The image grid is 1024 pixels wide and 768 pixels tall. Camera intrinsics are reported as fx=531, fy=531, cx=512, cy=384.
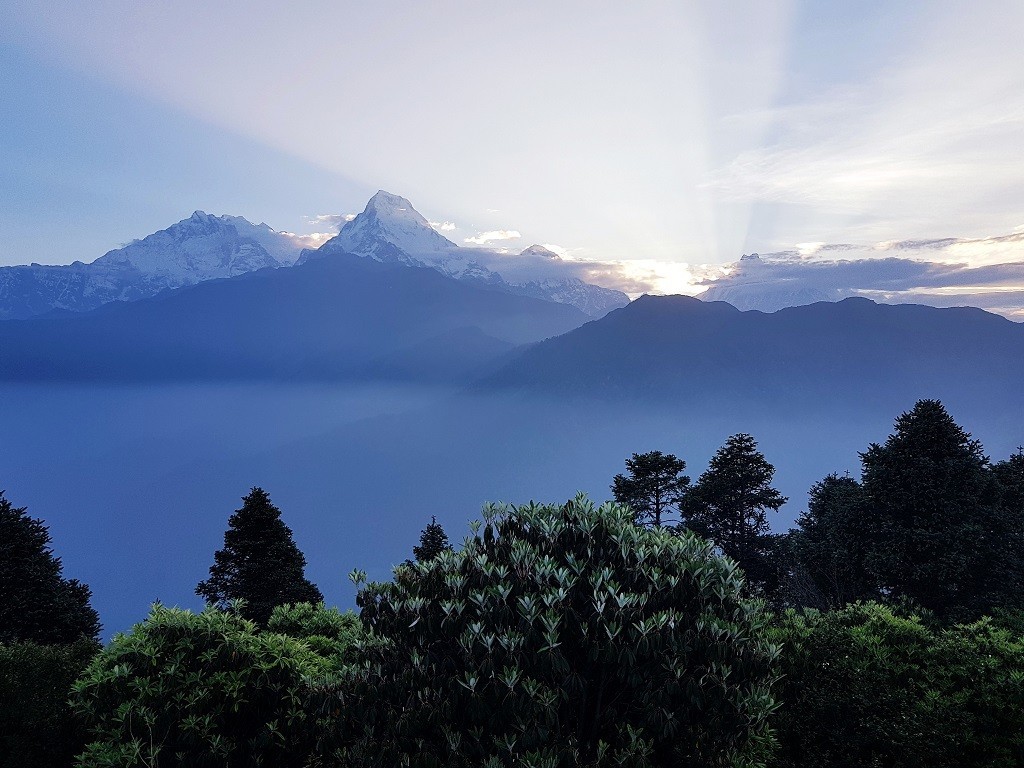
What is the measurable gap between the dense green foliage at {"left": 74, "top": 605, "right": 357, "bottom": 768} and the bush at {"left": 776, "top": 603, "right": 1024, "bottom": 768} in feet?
35.5

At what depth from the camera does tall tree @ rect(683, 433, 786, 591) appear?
130 feet

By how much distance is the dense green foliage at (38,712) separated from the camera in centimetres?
1254

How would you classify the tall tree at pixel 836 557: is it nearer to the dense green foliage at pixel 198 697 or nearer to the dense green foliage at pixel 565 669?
the dense green foliage at pixel 565 669

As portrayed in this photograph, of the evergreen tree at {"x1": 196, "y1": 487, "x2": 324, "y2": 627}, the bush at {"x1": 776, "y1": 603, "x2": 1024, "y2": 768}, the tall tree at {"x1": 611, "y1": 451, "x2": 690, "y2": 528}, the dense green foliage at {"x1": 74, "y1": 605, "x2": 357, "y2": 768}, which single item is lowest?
the evergreen tree at {"x1": 196, "y1": 487, "x2": 324, "y2": 627}

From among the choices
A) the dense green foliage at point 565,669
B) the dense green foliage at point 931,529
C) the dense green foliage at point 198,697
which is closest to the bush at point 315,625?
the dense green foliage at point 198,697

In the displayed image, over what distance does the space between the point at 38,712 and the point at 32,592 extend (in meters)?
20.9

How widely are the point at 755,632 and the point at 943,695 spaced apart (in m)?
5.38

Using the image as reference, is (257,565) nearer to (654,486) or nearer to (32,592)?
(32,592)

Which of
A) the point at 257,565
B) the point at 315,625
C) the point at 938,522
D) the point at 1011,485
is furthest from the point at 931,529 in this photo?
the point at 257,565

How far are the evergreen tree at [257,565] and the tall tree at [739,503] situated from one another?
1127 inches

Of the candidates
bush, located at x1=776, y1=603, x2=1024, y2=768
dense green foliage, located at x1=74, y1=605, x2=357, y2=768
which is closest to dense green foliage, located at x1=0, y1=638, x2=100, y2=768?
dense green foliage, located at x1=74, y1=605, x2=357, y2=768

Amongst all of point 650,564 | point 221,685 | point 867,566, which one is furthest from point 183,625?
point 867,566

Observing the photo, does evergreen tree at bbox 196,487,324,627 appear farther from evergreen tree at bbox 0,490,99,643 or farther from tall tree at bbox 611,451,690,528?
tall tree at bbox 611,451,690,528

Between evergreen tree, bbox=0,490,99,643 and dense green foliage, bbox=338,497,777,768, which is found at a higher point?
dense green foliage, bbox=338,497,777,768
